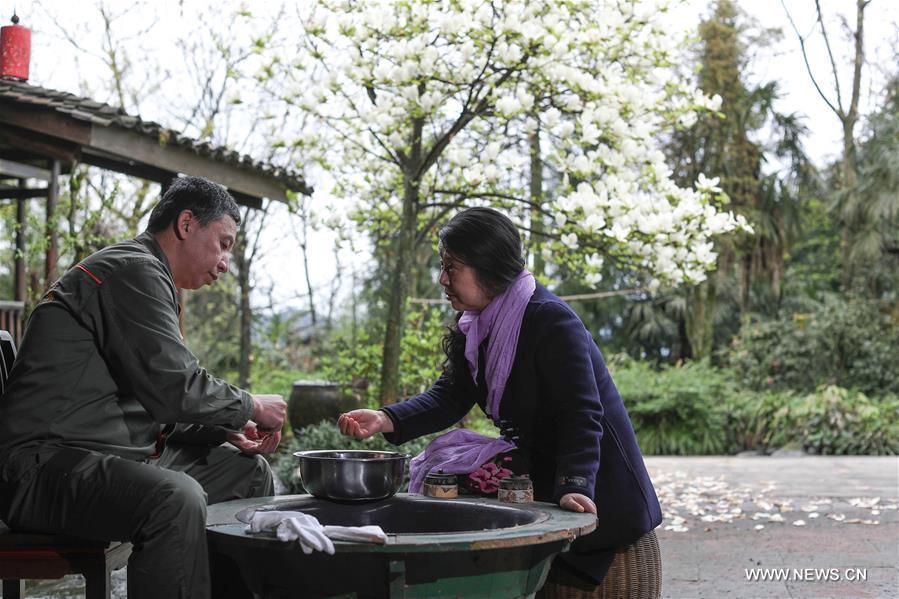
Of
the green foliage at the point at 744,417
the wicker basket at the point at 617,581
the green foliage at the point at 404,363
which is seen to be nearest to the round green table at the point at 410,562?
the wicker basket at the point at 617,581

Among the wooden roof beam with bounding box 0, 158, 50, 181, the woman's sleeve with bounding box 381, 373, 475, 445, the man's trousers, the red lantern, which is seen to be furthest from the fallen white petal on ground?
the wooden roof beam with bounding box 0, 158, 50, 181

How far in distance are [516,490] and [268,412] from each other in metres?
0.81

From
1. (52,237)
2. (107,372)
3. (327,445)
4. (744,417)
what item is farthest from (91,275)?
(744,417)

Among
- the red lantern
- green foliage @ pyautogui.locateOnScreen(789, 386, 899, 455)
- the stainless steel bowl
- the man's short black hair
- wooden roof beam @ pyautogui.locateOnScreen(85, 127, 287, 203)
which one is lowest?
green foliage @ pyautogui.locateOnScreen(789, 386, 899, 455)

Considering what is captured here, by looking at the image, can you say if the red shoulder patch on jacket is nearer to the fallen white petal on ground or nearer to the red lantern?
→ the fallen white petal on ground

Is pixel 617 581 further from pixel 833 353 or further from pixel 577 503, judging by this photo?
pixel 833 353

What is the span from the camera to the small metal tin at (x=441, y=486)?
3.22 m

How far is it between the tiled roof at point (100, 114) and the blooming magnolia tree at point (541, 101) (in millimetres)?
1176

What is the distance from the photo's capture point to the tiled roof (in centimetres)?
792

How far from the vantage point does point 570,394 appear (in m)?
3.17

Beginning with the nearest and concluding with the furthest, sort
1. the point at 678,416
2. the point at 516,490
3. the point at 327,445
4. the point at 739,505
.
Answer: the point at 516,490 < the point at 327,445 < the point at 739,505 < the point at 678,416

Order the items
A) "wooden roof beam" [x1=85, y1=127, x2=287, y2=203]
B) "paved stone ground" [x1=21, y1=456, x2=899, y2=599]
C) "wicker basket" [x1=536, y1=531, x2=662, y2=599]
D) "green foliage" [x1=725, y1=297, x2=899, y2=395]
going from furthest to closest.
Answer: "green foliage" [x1=725, y1=297, x2=899, y2=395] → "wooden roof beam" [x1=85, y1=127, x2=287, y2=203] → "paved stone ground" [x1=21, y1=456, x2=899, y2=599] → "wicker basket" [x1=536, y1=531, x2=662, y2=599]

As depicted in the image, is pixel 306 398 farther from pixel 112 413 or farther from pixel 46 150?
pixel 112 413

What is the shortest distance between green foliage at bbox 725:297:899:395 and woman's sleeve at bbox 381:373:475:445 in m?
12.5
